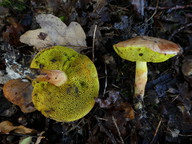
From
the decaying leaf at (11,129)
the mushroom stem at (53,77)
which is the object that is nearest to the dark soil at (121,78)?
the decaying leaf at (11,129)

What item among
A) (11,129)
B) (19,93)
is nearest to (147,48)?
(19,93)

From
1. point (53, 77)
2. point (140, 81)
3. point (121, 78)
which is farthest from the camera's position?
point (121, 78)

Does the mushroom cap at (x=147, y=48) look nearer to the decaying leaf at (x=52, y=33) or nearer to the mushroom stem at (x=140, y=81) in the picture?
the mushroom stem at (x=140, y=81)

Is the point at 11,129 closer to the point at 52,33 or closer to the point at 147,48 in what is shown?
the point at 52,33

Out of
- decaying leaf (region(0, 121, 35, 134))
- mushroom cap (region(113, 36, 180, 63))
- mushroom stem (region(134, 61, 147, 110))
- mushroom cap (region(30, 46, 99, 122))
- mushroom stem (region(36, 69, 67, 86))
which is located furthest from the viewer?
decaying leaf (region(0, 121, 35, 134))

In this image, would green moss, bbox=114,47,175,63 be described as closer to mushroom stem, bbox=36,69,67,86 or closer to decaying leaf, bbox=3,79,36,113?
mushroom stem, bbox=36,69,67,86

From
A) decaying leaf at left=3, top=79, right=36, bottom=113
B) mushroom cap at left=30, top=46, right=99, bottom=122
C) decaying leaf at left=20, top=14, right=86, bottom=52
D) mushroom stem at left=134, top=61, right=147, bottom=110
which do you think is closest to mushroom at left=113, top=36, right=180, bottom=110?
mushroom stem at left=134, top=61, right=147, bottom=110

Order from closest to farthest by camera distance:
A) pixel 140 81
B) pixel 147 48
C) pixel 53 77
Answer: pixel 147 48, pixel 53 77, pixel 140 81
